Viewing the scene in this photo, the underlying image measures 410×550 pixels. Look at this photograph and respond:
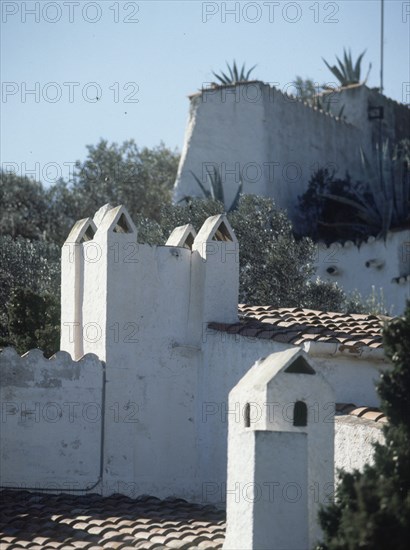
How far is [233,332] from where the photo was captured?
16.6 m

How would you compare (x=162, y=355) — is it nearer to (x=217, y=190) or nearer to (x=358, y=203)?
(x=217, y=190)

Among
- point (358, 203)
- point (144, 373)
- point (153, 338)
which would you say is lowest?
point (144, 373)

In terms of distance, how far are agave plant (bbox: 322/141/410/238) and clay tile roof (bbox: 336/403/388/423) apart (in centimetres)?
1681

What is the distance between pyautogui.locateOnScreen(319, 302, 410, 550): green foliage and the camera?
10562 mm

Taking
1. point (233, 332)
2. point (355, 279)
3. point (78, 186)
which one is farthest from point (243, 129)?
point (233, 332)

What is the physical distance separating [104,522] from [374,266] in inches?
697

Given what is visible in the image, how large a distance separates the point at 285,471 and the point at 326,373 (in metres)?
3.23

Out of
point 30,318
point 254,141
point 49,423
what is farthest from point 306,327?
point 254,141

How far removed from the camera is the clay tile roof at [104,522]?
45.0 feet

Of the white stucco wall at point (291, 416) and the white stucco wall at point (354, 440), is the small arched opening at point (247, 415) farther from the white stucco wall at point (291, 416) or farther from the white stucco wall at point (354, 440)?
the white stucco wall at point (354, 440)

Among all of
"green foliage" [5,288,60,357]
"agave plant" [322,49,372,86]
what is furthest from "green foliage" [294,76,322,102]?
"green foliage" [5,288,60,357]

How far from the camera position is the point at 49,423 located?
1656 cm

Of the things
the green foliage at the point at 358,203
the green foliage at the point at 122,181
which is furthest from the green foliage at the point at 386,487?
the green foliage at the point at 122,181

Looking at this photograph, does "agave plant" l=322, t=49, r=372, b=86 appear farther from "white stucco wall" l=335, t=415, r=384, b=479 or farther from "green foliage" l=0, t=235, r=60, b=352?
"white stucco wall" l=335, t=415, r=384, b=479
